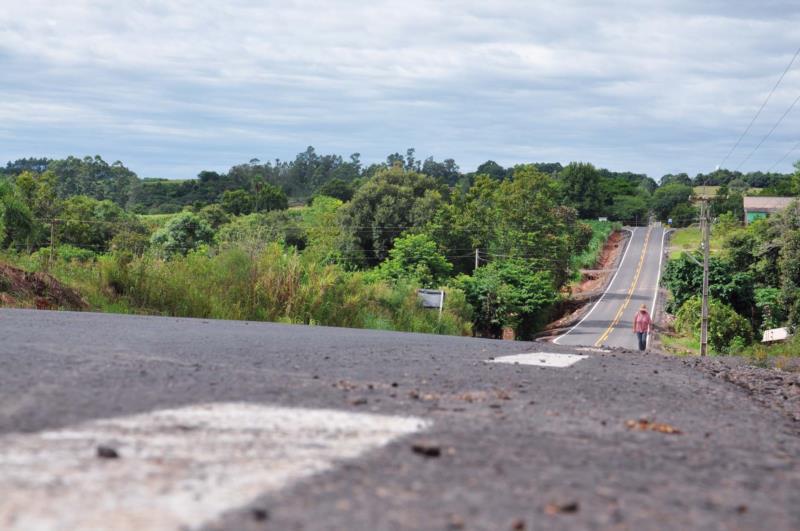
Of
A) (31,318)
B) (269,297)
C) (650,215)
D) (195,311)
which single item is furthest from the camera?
(650,215)

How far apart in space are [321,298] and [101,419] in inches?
828

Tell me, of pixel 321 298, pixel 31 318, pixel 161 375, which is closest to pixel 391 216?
pixel 321 298

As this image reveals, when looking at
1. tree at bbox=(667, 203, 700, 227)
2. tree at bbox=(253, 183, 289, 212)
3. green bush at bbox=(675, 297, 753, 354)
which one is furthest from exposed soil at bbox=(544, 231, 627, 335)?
tree at bbox=(253, 183, 289, 212)

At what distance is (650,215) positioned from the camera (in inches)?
6122

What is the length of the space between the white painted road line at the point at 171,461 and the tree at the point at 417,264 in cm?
6203

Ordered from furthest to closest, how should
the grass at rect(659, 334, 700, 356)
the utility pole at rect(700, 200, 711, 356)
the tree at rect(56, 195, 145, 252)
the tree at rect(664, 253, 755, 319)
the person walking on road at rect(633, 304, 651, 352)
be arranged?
the tree at rect(56, 195, 145, 252) → the tree at rect(664, 253, 755, 319) → the grass at rect(659, 334, 700, 356) → the utility pole at rect(700, 200, 711, 356) → the person walking on road at rect(633, 304, 651, 352)

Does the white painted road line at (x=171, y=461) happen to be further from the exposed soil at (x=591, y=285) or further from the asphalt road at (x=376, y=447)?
the exposed soil at (x=591, y=285)

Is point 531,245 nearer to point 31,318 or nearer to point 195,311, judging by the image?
point 195,311

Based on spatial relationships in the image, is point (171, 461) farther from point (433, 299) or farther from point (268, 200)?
point (268, 200)

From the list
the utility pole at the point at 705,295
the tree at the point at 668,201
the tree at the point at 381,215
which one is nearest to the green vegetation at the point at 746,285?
the utility pole at the point at 705,295

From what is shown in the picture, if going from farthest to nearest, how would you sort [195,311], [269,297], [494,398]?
[269,297]
[195,311]
[494,398]

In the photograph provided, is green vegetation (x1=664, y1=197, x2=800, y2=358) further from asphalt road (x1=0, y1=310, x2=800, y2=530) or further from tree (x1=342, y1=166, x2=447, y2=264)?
asphalt road (x1=0, y1=310, x2=800, y2=530)

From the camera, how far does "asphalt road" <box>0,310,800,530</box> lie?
353 centimetres

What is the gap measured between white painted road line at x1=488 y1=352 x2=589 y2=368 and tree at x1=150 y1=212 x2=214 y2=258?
72127 millimetres
